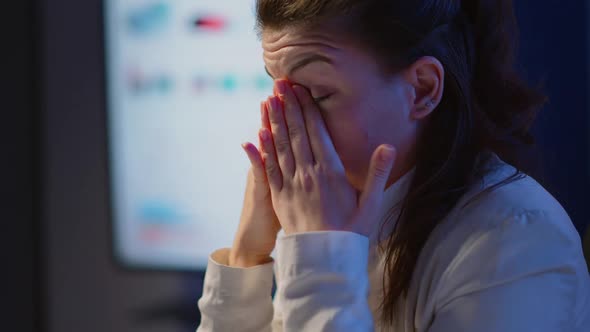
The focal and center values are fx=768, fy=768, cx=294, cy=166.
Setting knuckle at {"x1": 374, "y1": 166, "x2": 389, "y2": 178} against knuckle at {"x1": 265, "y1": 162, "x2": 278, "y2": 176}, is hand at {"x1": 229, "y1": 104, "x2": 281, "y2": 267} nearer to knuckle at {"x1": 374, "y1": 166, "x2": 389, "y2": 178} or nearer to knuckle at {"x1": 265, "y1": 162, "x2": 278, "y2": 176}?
knuckle at {"x1": 265, "y1": 162, "x2": 278, "y2": 176}

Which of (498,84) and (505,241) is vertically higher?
(498,84)

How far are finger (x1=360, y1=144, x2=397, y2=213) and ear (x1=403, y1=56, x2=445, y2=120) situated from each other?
7cm

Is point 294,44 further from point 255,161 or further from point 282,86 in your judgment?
point 255,161

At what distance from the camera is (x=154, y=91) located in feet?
6.01

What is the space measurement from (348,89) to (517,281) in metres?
0.30

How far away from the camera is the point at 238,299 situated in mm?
1083

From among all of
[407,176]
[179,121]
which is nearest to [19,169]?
[179,121]

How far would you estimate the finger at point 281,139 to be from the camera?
0.99m

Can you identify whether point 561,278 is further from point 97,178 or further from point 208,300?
point 97,178

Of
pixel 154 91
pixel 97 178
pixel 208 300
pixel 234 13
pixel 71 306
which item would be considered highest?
pixel 234 13

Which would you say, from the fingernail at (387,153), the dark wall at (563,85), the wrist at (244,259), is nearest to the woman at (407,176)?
the fingernail at (387,153)

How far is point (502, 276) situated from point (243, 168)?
3.14 ft

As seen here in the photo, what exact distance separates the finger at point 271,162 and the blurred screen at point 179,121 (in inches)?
27.2

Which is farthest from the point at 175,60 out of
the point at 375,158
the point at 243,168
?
the point at 375,158
